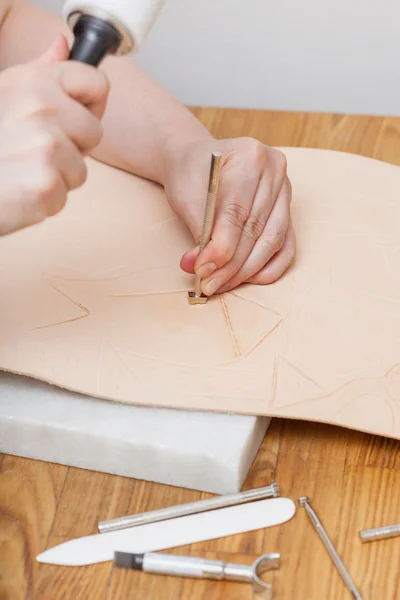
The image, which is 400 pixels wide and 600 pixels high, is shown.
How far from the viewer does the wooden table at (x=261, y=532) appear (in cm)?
75

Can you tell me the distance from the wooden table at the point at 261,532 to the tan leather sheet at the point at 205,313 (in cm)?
5

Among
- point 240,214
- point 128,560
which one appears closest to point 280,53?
point 240,214

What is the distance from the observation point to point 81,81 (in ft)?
2.23

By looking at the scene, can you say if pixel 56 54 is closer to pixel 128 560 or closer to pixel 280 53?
pixel 128 560

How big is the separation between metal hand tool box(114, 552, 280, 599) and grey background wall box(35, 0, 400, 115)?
1.27 meters

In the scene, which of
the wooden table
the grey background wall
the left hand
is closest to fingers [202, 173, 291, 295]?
the left hand

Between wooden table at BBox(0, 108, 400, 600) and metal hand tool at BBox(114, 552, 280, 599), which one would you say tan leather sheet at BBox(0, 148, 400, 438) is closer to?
wooden table at BBox(0, 108, 400, 600)

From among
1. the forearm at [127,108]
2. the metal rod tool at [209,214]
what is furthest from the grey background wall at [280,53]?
the metal rod tool at [209,214]

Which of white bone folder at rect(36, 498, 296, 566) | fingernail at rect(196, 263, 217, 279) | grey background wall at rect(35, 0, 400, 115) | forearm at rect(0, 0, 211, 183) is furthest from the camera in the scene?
grey background wall at rect(35, 0, 400, 115)

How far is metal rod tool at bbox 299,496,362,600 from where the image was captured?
74 centimetres

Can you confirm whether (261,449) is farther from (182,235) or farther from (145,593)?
(182,235)

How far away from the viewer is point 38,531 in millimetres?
809

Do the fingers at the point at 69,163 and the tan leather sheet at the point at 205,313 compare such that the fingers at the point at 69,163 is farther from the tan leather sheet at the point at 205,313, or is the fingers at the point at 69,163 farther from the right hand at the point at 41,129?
the tan leather sheet at the point at 205,313

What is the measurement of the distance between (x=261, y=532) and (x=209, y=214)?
1.13 ft
